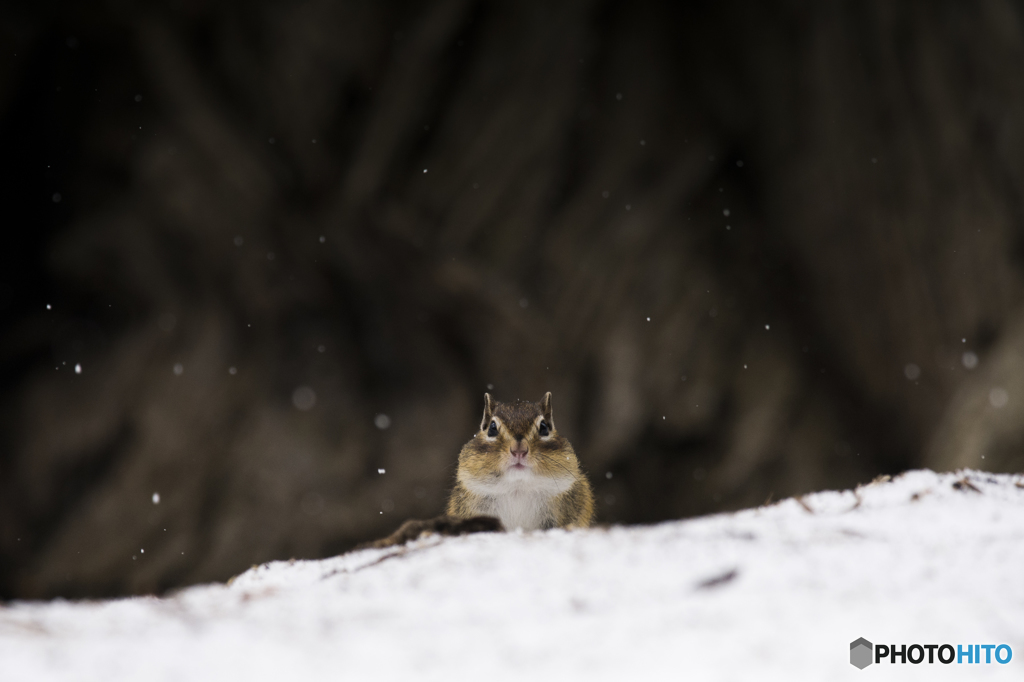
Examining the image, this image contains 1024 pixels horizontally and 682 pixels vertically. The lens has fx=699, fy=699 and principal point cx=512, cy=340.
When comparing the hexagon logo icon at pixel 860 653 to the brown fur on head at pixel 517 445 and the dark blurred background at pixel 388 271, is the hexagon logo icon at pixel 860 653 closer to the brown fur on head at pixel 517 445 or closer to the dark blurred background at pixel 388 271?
the brown fur on head at pixel 517 445

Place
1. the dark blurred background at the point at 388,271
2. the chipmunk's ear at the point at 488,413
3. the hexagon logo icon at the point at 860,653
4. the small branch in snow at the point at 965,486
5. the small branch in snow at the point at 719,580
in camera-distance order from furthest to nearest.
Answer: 1. the dark blurred background at the point at 388,271
2. the chipmunk's ear at the point at 488,413
3. the small branch in snow at the point at 965,486
4. the small branch in snow at the point at 719,580
5. the hexagon logo icon at the point at 860,653

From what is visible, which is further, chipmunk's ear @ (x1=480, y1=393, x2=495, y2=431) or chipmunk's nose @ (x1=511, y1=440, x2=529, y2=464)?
chipmunk's ear @ (x1=480, y1=393, x2=495, y2=431)

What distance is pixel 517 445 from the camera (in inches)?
86.1

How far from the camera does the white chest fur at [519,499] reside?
2.27 meters

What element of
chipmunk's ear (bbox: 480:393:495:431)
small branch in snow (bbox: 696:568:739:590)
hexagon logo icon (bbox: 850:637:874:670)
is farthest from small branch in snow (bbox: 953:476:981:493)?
chipmunk's ear (bbox: 480:393:495:431)

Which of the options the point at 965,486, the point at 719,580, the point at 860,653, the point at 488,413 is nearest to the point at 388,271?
the point at 488,413

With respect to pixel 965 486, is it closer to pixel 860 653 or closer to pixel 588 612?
pixel 860 653

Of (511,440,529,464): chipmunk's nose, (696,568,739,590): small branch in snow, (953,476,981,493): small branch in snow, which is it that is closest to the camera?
(696,568,739,590): small branch in snow

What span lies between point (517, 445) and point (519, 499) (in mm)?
235

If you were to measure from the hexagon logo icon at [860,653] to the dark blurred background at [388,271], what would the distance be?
3746 millimetres

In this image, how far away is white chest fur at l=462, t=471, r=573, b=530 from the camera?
2.27m

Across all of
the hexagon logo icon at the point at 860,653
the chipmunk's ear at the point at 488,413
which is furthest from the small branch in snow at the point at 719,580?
the chipmunk's ear at the point at 488,413

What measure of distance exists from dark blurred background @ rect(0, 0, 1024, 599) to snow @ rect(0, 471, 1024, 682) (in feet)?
10.8

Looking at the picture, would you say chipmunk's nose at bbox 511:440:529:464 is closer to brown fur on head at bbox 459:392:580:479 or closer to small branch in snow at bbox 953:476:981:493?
brown fur on head at bbox 459:392:580:479
